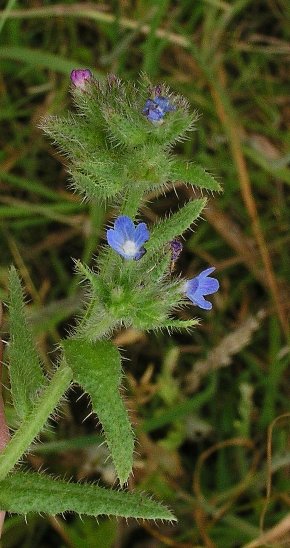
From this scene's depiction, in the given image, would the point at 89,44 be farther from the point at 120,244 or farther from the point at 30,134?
the point at 120,244

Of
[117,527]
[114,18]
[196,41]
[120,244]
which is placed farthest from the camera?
[196,41]

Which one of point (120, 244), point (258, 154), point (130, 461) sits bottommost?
point (130, 461)

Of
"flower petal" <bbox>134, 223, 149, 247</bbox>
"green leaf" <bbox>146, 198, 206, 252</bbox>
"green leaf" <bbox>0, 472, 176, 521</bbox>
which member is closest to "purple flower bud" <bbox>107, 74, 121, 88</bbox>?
"green leaf" <bbox>146, 198, 206, 252</bbox>

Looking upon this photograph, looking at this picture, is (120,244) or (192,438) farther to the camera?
(192,438)

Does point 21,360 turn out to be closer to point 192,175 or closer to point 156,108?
point 192,175

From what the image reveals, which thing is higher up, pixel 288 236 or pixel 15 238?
pixel 288 236

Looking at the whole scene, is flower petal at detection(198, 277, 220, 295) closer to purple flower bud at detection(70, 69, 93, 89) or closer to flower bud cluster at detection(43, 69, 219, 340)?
flower bud cluster at detection(43, 69, 219, 340)

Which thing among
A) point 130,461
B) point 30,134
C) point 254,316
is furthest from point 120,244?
point 30,134
